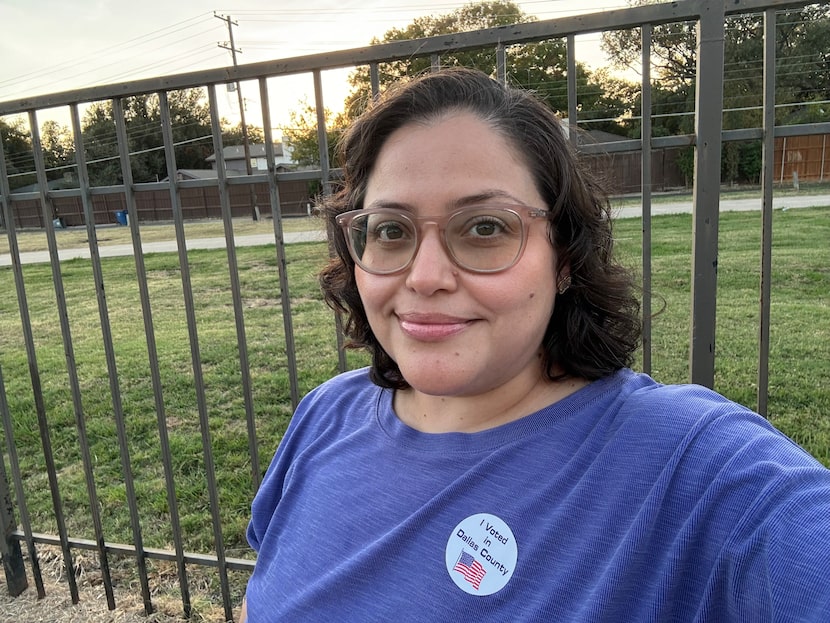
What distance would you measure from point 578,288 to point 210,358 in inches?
203

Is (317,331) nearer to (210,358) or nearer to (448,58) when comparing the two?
(210,358)

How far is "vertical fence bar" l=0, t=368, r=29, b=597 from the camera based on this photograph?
297 centimetres

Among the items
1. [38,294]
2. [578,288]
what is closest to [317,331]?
[578,288]

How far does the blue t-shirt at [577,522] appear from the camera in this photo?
2.79ft

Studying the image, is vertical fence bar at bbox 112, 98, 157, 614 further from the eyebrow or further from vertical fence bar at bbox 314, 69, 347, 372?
the eyebrow

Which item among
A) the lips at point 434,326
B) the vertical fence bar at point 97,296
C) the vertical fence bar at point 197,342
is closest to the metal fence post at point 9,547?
the vertical fence bar at point 97,296

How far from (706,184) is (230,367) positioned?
463 cm

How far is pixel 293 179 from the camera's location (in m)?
2.18

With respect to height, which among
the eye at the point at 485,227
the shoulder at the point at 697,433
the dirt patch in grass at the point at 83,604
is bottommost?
the dirt patch in grass at the point at 83,604

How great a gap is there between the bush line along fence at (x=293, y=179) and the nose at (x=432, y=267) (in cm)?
68

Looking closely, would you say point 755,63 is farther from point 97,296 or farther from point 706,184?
point 97,296

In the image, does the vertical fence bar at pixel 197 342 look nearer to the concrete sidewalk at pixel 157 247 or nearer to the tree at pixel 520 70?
the tree at pixel 520 70

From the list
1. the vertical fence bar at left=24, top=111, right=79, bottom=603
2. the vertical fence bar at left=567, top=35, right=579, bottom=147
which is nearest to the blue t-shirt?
the vertical fence bar at left=567, top=35, right=579, bottom=147

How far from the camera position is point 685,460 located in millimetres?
955
